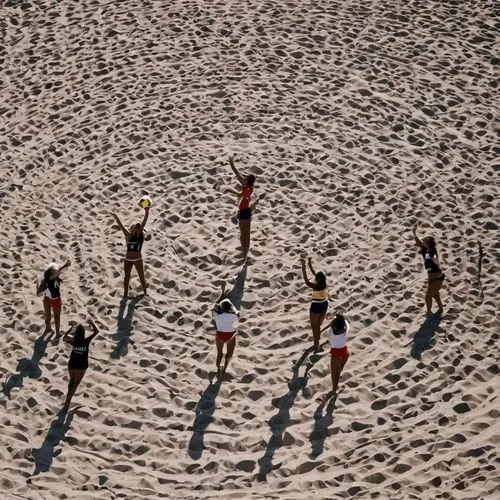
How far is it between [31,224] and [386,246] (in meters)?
5.32

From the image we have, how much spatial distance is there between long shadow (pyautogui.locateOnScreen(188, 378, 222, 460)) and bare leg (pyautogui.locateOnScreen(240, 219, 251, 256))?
2.55 meters

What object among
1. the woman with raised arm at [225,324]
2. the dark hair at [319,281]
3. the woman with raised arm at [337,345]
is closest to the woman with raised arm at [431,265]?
the dark hair at [319,281]

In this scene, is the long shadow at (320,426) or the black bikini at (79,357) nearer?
the long shadow at (320,426)

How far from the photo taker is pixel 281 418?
44.4 ft

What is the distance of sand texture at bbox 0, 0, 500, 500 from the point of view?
42.9 feet

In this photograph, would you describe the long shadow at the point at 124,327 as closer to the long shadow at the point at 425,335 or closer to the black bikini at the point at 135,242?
the black bikini at the point at 135,242

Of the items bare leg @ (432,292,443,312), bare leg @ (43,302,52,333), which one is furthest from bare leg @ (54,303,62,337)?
bare leg @ (432,292,443,312)

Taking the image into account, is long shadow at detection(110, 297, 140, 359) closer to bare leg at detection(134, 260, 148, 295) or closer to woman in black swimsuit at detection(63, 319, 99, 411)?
bare leg at detection(134, 260, 148, 295)

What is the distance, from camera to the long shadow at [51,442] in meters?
12.9

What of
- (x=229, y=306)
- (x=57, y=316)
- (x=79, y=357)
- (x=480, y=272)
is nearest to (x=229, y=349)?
(x=229, y=306)

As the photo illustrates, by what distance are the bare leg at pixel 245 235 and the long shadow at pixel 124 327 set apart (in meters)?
1.75

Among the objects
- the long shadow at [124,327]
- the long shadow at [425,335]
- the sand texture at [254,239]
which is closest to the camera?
the sand texture at [254,239]

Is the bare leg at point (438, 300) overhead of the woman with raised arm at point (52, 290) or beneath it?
beneath

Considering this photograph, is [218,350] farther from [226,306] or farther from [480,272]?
[480,272]
